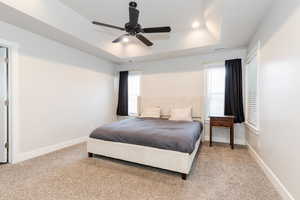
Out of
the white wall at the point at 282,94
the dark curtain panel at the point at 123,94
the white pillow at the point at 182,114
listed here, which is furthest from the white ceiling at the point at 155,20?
the white pillow at the point at 182,114

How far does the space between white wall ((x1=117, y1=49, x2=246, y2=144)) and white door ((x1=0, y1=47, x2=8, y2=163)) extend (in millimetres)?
3280

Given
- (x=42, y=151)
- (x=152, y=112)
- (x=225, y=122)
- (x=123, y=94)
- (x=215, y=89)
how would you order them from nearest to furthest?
1. (x=42, y=151)
2. (x=225, y=122)
3. (x=215, y=89)
4. (x=152, y=112)
5. (x=123, y=94)

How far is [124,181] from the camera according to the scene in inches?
82.7

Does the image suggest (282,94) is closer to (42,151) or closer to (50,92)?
(50,92)

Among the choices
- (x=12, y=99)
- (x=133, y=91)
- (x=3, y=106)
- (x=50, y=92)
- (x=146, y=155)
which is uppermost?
(x=133, y=91)

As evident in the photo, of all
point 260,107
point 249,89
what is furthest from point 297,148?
point 249,89

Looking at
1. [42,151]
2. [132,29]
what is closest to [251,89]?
[132,29]

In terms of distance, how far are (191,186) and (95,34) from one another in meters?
3.82

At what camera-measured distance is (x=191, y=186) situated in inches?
77.9

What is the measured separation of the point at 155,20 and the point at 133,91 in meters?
2.56

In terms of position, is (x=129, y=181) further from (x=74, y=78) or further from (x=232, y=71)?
(x=232, y=71)

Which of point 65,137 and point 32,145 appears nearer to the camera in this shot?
point 32,145

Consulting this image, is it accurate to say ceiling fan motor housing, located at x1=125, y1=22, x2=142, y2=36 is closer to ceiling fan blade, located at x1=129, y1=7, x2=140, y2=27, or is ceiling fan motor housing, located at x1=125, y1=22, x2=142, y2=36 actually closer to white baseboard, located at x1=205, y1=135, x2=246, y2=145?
ceiling fan blade, located at x1=129, y1=7, x2=140, y2=27

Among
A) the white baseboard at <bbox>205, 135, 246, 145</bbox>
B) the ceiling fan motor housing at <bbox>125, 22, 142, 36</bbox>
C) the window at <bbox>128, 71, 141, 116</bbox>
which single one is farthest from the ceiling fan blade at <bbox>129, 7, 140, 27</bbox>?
the white baseboard at <bbox>205, 135, 246, 145</bbox>
